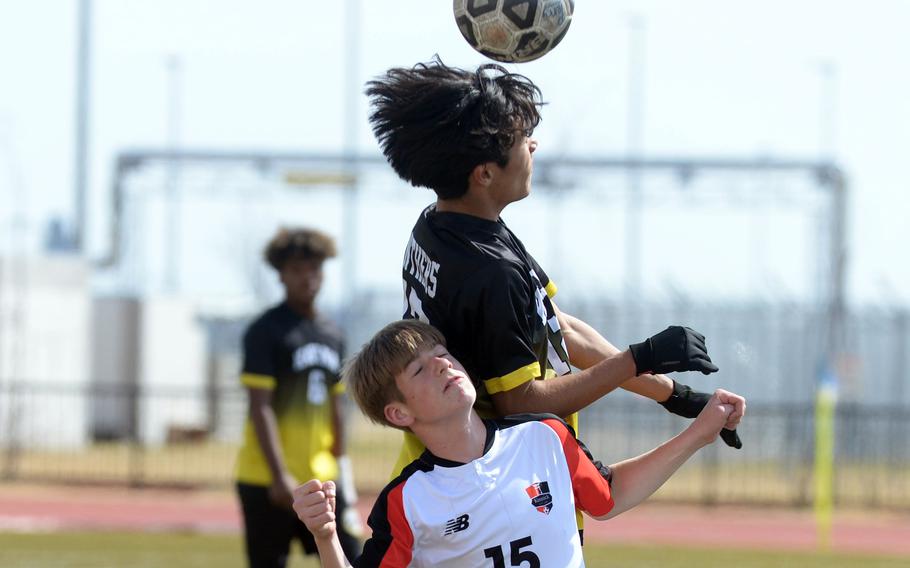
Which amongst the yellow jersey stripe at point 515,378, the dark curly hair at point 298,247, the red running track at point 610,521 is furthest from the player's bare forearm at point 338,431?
the red running track at point 610,521

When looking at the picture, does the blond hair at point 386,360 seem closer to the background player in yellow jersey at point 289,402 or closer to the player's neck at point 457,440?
the player's neck at point 457,440

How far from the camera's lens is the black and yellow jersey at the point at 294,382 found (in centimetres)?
728

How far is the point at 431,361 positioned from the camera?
3.61 meters

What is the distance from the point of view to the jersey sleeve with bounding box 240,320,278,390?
726 centimetres

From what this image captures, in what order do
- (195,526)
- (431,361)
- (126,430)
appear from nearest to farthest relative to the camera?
1. (431,361)
2. (195,526)
3. (126,430)

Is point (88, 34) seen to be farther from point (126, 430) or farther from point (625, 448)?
point (625, 448)

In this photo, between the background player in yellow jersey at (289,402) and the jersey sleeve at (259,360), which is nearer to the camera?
the background player in yellow jersey at (289,402)

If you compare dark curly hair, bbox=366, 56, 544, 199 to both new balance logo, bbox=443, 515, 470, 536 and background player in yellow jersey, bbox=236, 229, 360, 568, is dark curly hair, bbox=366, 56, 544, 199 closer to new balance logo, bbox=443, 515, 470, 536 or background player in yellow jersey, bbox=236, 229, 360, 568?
new balance logo, bbox=443, 515, 470, 536

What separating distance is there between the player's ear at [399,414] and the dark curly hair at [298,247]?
12.5 feet

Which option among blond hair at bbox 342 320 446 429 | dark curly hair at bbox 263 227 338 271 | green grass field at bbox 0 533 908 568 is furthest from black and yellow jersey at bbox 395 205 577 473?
A: green grass field at bbox 0 533 908 568

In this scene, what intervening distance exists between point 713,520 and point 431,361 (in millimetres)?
14390

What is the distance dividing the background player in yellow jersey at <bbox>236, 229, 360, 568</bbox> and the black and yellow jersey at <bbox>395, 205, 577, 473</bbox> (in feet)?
11.0

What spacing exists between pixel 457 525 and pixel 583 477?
401 mm

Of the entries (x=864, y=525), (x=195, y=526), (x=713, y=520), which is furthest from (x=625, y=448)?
(x=195, y=526)
